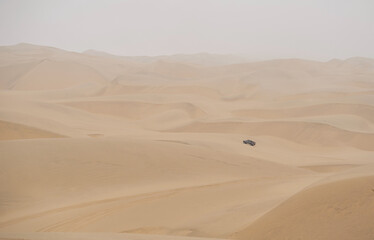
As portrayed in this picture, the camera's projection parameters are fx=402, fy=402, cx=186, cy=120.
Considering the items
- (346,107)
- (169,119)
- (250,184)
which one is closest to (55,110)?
(169,119)

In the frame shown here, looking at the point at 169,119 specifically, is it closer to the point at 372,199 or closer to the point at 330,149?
the point at 330,149

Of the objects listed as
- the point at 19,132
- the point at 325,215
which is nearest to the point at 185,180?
the point at 325,215

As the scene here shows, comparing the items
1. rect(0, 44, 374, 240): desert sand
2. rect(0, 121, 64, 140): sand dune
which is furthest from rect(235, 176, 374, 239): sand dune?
rect(0, 121, 64, 140): sand dune

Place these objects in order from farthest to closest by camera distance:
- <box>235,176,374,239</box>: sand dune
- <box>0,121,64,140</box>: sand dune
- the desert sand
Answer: <box>0,121,64,140</box>: sand dune
the desert sand
<box>235,176,374,239</box>: sand dune

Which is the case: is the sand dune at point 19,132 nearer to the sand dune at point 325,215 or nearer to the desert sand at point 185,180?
the desert sand at point 185,180

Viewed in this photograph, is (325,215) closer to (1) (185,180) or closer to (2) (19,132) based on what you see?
(1) (185,180)

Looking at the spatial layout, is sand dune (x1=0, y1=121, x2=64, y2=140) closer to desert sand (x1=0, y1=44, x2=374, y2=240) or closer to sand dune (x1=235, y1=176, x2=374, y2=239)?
desert sand (x1=0, y1=44, x2=374, y2=240)

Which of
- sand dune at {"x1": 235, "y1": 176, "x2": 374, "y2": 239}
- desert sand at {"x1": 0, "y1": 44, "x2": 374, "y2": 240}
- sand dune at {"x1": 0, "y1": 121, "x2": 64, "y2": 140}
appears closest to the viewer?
sand dune at {"x1": 235, "y1": 176, "x2": 374, "y2": 239}

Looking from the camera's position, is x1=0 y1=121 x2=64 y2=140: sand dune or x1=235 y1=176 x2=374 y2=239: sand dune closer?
x1=235 y1=176 x2=374 y2=239: sand dune

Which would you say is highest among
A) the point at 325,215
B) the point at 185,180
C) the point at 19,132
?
the point at 19,132

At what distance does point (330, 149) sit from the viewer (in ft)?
70.8

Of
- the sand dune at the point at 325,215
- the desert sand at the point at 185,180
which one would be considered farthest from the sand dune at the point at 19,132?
the sand dune at the point at 325,215

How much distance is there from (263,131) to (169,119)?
26.0 feet

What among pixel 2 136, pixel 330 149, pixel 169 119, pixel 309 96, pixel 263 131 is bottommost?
pixel 2 136
